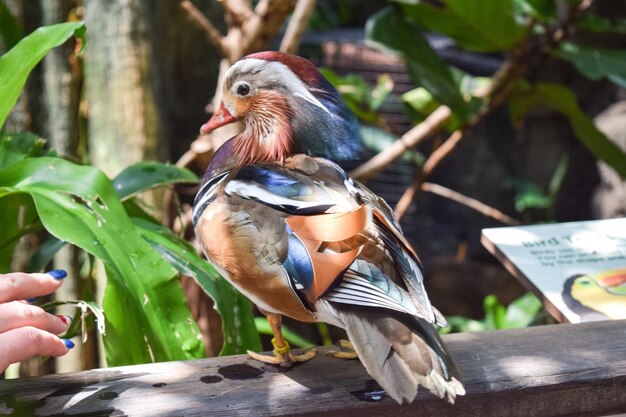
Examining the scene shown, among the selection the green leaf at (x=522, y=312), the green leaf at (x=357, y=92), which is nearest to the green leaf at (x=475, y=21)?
the green leaf at (x=357, y=92)

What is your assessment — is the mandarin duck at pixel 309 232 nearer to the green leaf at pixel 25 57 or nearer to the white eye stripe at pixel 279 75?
the white eye stripe at pixel 279 75

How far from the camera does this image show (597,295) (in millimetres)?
1136

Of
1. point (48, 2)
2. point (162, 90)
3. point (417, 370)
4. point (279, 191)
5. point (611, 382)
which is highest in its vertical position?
point (48, 2)

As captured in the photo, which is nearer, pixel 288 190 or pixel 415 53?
pixel 288 190

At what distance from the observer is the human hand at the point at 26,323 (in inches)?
31.7

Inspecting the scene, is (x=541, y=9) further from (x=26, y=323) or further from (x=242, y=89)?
(x=26, y=323)

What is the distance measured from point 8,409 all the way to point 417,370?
16.8 inches

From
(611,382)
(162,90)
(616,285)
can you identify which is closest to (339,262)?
(611,382)

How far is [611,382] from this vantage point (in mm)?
876

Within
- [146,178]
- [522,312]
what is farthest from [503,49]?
[146,178]

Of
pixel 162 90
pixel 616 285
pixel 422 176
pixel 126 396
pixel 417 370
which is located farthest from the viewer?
pixel 422 176

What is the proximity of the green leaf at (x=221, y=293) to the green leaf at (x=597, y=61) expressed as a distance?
1.13m

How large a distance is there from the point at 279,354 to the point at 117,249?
31cm

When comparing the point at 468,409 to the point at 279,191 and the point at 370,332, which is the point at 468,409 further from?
the point at 279,191
